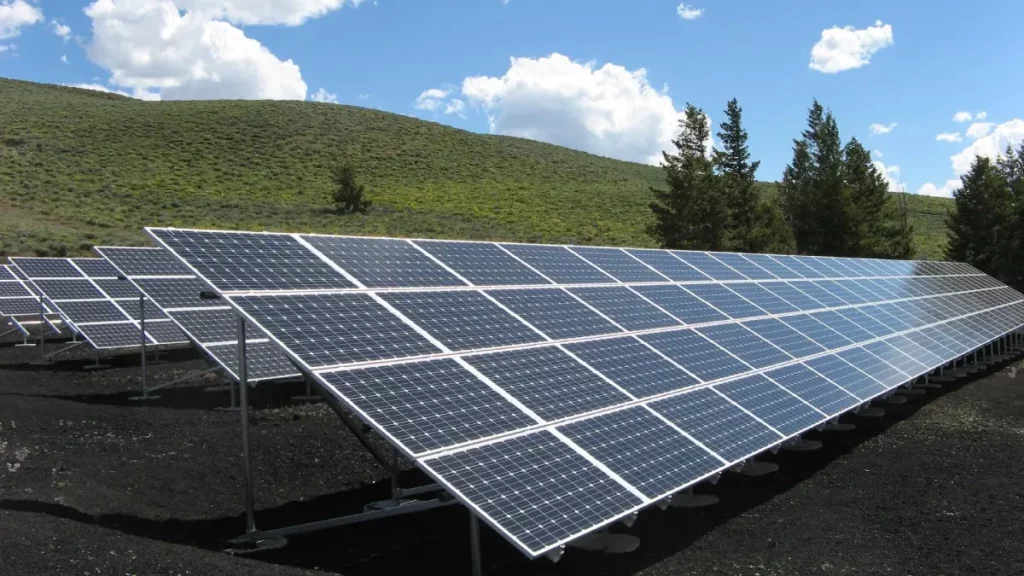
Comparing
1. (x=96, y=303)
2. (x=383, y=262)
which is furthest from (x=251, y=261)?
(x=96, y=303)

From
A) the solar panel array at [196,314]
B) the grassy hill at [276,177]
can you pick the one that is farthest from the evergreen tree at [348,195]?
the solar panel array at [196,314]

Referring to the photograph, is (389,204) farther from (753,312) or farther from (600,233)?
(753,312)

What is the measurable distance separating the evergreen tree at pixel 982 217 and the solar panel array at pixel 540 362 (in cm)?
3902

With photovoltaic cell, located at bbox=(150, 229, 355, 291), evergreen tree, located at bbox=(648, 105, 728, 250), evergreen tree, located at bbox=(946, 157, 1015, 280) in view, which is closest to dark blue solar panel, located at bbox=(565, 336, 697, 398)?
photovoltaic cell, located at bbox=(150, 229, 355, 291)

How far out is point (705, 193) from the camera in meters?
45.7

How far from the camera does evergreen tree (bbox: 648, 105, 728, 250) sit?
45.2m

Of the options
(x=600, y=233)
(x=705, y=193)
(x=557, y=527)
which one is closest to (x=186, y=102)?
(x=600, y=233)

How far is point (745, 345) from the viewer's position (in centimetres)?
1355

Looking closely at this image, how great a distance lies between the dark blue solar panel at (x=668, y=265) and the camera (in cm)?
1655

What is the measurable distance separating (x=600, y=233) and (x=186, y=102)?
6911 centimetres

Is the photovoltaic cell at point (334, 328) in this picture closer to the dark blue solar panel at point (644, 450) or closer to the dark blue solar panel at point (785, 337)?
the dark blue solar panel at point (644, 450)

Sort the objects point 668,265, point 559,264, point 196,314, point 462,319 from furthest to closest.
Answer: point 196,314, point 668,265, point 559,264, point 462,319

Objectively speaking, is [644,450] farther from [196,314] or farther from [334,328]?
[196,314]

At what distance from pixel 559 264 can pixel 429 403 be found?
6725 mm
